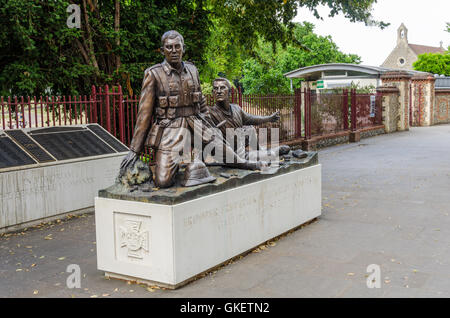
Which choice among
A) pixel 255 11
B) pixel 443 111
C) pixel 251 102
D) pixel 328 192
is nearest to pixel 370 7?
pixel 255 11

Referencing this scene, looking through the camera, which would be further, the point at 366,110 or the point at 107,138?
the point at 366,110

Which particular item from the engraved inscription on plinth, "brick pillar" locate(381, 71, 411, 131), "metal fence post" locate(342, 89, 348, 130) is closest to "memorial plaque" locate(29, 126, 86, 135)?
the engraved inscription on plinth

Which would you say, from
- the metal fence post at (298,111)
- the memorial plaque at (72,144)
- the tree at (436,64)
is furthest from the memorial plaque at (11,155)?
the tree at (436,64)

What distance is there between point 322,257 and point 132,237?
2.35 meters

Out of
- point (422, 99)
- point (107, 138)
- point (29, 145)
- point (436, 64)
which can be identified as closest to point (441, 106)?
point (422, 99)

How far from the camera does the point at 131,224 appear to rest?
17.2ft

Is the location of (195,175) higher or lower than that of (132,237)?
higher

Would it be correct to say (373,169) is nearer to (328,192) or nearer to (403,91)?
(328,192)

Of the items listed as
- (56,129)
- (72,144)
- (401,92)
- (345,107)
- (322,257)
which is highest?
(401,92)

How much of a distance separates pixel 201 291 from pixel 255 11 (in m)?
13.6

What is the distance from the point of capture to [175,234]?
196 inches

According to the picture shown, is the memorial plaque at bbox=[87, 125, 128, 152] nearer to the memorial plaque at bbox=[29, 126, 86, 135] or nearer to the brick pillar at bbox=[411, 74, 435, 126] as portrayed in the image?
the memorial plaque at bbox=[29, 126, 86, 135]

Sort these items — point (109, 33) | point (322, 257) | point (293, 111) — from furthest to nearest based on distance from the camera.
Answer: point (293, 111)
point (109, 33)
point (322, 257)

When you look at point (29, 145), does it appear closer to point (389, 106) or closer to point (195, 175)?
point (195, 175)
